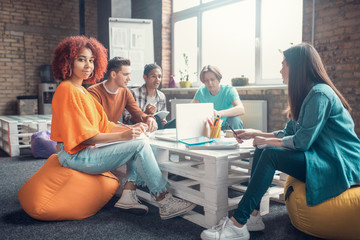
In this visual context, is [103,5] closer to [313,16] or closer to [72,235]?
[313,16]

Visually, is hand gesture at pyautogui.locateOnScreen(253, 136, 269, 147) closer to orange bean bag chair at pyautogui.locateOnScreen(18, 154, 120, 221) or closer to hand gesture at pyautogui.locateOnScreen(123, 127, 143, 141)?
hand gesture at pyautogui.locateOnScreen(123, 127, 143, 141)

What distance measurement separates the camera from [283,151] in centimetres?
156

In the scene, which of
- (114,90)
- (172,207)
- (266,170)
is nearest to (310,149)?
(266,170)

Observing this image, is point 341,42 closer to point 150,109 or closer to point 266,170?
point 150,109

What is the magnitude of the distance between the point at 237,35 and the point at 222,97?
5.65 feet

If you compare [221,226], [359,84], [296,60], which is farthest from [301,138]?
[359,84]

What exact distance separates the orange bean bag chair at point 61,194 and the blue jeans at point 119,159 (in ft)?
0.22

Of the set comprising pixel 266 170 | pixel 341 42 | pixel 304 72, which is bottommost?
pixel 266 170

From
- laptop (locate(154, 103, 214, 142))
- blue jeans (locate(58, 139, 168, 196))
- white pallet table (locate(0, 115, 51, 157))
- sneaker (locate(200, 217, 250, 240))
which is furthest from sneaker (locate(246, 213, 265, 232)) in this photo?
white pallet table (locate(0, 115, 51, 157))

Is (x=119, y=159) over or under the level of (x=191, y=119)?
under

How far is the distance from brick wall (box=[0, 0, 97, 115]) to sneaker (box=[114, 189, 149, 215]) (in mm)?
6124

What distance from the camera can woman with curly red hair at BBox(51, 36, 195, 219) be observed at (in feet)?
5.88

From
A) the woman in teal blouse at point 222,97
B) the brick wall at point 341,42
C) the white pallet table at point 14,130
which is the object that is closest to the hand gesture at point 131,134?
the woman in teal blouse at point 222,97

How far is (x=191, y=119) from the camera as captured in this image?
205 centimetres
